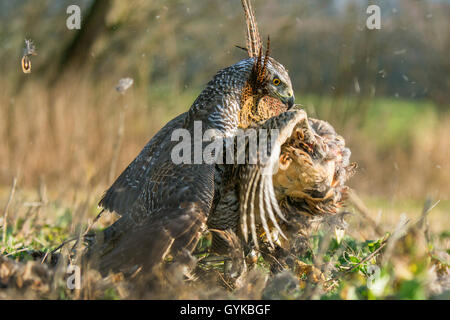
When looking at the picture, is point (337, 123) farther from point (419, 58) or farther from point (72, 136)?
point (72, 136)

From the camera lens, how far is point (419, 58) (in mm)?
14227

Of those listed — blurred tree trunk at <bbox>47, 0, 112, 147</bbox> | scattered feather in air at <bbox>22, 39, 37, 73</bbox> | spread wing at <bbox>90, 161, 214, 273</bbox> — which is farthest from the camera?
blurred tree trunk at <bbox>47, 0, 112, 147</bbox>

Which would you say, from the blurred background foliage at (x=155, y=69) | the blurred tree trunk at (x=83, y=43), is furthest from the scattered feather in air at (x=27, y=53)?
the blurred tree trunk at (x=83, y=43)

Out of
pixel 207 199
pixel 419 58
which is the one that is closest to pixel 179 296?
pixel 207 199

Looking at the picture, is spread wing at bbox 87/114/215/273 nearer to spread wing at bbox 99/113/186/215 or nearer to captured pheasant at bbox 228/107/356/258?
spread wing at bbox 99/113/186/215

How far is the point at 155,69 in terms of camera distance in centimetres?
1055

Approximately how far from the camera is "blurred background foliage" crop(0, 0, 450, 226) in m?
9.97

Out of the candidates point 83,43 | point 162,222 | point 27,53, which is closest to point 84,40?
point 83,43

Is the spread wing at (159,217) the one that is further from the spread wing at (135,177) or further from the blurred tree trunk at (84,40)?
the blurred tree trunk at (84,40)

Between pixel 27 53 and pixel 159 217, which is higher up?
pixel 27 53

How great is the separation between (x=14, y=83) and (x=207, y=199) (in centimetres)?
893

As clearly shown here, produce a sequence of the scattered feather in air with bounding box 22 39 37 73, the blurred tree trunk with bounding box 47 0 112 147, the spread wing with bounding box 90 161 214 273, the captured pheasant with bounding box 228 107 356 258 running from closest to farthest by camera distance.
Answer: the spread wing with bounding box 90 161 214 273 → the captured pheasant with bounding box 228 107 356 258 → the scattered feather in air with bounding box 22 39 37 73 → the blurred tree trunk with bounding box 47 0 112 147

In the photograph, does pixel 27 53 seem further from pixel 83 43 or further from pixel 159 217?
pixel 83 43

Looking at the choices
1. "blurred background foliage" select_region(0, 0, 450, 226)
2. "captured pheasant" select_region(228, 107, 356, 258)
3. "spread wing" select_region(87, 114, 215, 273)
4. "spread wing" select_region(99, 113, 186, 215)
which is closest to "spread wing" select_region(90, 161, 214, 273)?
"spread wing" select_region(87, 114, 215, 273)
